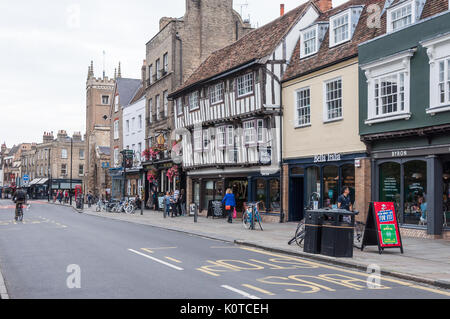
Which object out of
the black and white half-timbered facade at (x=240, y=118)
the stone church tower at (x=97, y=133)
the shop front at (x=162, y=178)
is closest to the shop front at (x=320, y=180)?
the black and white half-timbered facade at (x=240, y=118)

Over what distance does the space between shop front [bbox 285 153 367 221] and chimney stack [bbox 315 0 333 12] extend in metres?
8.90

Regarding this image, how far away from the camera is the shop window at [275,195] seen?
25891 millimetres

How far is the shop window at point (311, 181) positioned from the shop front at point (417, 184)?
4.03 metres

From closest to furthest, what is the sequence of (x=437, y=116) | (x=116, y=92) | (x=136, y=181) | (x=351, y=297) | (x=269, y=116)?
(x=351, y=297)
(x=437, y=116)
(x=269, y=116)
(x=136, y=181)
(x=116, y=92)

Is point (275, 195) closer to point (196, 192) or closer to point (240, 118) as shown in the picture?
point (240, 118)

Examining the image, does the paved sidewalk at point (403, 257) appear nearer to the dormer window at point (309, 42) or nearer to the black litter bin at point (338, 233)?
the black litter bin at point (338, 233)

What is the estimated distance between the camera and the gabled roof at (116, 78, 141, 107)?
52.7 meters

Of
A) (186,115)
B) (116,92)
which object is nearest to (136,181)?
(116,92)

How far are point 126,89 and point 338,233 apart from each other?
44.4 metres

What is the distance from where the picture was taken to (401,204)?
60.1 feet

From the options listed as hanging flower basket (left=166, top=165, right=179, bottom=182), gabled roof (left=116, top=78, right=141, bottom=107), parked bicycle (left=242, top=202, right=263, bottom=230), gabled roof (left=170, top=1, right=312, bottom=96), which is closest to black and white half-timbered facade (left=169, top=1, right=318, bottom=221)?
gabled roof (left=170, top=1, right=312, bottom=96)

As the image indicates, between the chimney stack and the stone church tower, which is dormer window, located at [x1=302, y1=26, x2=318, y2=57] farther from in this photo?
the stone church tower

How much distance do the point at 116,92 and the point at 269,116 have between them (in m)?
31.4
